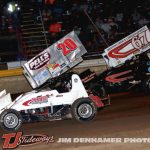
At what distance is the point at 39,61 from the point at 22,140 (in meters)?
3.28

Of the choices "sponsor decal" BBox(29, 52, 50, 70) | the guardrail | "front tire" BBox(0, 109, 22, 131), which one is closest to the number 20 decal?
"sponsor decal" BBox(29, 52, 50, 70)

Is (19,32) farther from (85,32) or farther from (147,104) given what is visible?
(147,104)

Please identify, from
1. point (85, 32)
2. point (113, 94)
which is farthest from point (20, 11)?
point (113, 94)

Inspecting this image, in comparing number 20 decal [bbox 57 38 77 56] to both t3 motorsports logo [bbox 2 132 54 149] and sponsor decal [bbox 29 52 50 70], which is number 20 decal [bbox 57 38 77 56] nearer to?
sponsor decal [bbox 29 52 50 70]

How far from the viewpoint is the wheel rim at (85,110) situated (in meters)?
9.30

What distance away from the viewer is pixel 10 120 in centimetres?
911

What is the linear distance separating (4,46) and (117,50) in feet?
17.6

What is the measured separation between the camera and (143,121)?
9.09 meters

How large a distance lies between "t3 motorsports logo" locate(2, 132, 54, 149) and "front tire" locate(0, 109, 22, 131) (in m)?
0.46

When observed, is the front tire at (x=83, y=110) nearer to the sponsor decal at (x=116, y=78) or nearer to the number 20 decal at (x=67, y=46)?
the number 20 decal at (x=67, y=46)

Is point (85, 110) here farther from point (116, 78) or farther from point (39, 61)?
point (116, 78)

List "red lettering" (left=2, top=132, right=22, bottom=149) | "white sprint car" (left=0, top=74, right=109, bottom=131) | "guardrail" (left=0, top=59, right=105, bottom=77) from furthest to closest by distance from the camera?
"guardrail" (left=0, top=59, right=105, bottom=77)
"white sprint car" (left=0, top=74, right=109, bottom=131)
"red lettering" (left=2, top=132, right=22, bottom=149)

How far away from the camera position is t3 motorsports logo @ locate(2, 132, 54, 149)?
7819 mm

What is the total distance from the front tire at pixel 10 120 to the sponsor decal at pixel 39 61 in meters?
2.00
